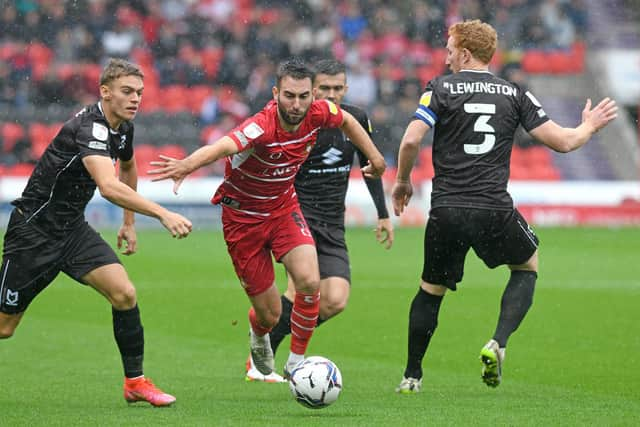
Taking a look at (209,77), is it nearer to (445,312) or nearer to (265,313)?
(445,312)

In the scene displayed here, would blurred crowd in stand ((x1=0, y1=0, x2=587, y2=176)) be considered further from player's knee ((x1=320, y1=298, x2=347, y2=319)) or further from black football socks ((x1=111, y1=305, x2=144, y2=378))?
black football socks ((x1=111, y1=305, x2=144, y2=378))

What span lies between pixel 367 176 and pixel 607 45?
81.8 ft

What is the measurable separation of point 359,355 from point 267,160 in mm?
2472

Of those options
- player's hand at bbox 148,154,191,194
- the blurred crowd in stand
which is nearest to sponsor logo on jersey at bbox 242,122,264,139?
player's hand at bbox 148,154,191,194

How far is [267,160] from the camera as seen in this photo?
7531 millimetres

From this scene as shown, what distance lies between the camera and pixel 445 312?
39.9ft

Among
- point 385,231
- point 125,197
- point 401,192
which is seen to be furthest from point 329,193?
point 125,197

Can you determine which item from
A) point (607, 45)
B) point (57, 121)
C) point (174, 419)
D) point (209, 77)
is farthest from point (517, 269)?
point (607, 45)

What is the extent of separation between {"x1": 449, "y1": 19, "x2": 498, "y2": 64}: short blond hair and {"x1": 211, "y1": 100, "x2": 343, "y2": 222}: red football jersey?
939 millimetres

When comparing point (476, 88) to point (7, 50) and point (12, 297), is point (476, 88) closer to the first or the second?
point (12, 297)

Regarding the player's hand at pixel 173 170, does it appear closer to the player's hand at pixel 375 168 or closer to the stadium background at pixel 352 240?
the stadium background at pixel 352 240

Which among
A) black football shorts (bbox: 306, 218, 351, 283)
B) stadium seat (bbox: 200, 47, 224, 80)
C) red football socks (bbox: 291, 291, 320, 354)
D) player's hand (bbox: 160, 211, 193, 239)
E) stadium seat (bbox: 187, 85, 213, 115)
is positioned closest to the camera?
player's hand (bbox: 160, 211, 193, 239)

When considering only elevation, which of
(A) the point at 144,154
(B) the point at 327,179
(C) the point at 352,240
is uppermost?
(B) the point at 327,179

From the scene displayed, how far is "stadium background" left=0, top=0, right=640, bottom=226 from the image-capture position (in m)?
25.4
